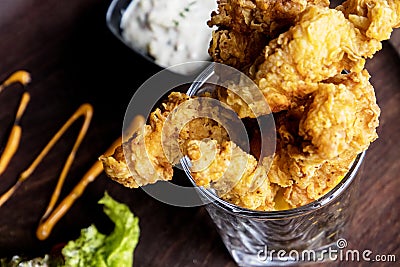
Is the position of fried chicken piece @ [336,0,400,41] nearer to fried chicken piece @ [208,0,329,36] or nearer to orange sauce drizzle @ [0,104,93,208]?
fried chicken piece @ [208,0,329,36]

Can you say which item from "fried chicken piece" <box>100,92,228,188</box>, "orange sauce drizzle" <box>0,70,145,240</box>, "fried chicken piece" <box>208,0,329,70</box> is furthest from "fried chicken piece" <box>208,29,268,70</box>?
"orange sauce drizzle" <box>0,70,145,240</box>

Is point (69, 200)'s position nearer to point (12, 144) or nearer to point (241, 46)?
point (12, 144)

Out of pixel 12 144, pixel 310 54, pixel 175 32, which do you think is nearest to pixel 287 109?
pixel 310 54

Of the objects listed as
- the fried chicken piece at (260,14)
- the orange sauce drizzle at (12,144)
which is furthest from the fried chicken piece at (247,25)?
the orange sauce drizzle at (12,144)

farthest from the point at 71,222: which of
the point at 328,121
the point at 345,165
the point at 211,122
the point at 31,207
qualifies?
the point at 328,121

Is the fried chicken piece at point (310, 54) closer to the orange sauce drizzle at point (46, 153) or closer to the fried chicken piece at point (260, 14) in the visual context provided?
the fried chicken piece at point (260, 14)

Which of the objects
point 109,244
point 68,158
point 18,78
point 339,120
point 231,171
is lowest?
point 109,244

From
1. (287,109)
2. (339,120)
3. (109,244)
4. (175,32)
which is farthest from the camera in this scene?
(175,32)
